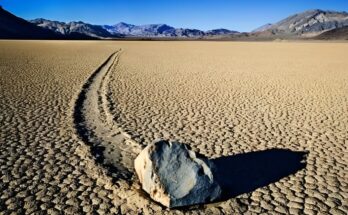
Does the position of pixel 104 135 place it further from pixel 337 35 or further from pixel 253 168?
pixel 337 35

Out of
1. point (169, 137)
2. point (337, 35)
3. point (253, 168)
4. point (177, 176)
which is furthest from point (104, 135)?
point (337, 35)

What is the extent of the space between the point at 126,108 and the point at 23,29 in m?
106

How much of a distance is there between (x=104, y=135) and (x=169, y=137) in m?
1.22

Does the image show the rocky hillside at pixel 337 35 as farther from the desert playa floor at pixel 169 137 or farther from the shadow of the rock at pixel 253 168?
the shadow of the rock at pixel 253 168

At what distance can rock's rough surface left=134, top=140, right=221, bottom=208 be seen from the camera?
4.19 metres

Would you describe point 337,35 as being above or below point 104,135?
below

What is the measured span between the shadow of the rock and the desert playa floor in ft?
0.05

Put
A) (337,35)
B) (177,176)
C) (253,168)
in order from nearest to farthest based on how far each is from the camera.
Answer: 1. (177,176)
2. (253,168)
3. (337,35)

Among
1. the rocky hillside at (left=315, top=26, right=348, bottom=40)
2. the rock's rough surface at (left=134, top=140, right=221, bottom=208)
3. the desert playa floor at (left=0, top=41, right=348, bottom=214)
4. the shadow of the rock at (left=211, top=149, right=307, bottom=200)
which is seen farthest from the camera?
the rocky hillside at (left=315, top=26, right=348, bottom=40)

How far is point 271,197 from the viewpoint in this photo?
453 cm

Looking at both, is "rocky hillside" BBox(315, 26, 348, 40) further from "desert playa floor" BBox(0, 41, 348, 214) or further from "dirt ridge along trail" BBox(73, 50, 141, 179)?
"dirt ridge along trail" BBox(73, 50, 141, 179)

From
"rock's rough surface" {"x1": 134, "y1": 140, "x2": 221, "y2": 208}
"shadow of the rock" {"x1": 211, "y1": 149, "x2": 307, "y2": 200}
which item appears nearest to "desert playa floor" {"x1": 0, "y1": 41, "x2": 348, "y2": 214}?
"shadow of the rock" {"x1": 211, "y1": 149, "x2": 307, "y2": 200}

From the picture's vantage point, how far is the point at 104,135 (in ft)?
22.7

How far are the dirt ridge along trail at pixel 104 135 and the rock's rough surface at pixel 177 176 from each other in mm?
866
